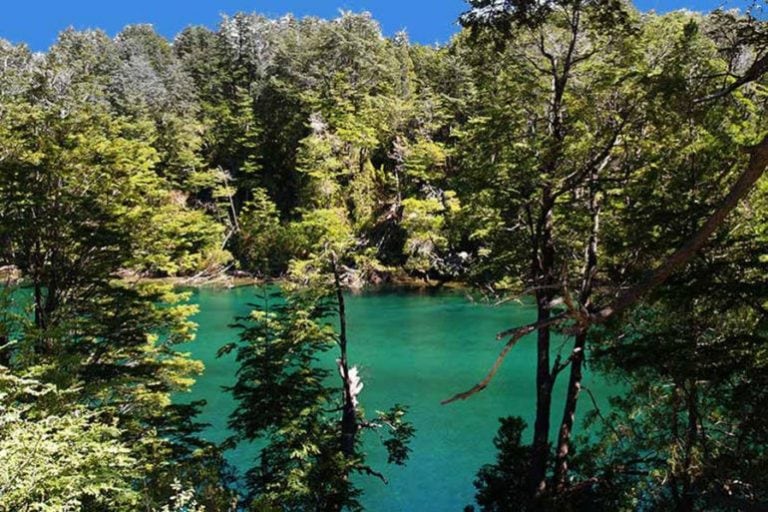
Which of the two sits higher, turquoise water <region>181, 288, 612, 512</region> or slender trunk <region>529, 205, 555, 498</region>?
slender trunk <region>529, 205, 555, 498</region>

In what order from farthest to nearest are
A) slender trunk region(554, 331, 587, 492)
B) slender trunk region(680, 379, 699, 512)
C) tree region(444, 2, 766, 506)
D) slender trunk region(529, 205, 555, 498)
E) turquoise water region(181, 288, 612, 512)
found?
1. turquoise water region(181, 288, 612, 512)
2. slender trunk region(554, 331, 587, 492)
3. slender trunk region(529, 205, 555, 498)
4. tree region(444, 2, 766, 506)
5. slender trunk region(680, 379, 699, 512)

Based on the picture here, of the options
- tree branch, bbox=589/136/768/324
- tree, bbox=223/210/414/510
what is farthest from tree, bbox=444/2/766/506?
tree branch, bbox=589/136/768/324

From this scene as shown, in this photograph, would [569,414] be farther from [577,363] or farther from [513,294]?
[513,294]

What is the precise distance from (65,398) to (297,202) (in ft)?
137

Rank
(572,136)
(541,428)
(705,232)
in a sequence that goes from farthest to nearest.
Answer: (572,136) → (541,428) → (705,232)

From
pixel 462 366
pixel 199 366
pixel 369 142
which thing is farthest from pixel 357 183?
pixel 199 366

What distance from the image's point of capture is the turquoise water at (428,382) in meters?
14.3

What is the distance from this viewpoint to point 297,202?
49.9m

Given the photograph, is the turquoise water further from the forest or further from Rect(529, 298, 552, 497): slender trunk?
Rect(529, 298, 552, 497): slender trunk

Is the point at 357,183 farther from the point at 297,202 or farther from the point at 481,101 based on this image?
the point at 481,101

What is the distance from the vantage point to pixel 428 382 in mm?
21016

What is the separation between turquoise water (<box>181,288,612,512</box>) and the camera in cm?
1431

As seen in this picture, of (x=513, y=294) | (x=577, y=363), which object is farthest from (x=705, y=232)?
(x=577, y=363)

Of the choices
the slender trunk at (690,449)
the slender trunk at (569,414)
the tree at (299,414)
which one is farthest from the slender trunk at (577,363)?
the tree at (299,414)
